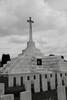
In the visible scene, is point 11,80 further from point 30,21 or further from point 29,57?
point 30,21

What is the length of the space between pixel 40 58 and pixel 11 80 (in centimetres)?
1616

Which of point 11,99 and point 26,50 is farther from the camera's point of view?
point 26,50

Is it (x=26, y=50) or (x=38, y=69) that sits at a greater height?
(x=26, y=50)

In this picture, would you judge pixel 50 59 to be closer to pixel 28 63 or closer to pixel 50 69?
pixel 50 69

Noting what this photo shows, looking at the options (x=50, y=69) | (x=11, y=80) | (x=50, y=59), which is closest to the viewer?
(x=11, y=80)

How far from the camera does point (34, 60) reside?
92.1 feet

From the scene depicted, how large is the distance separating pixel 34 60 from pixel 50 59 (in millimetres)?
3113

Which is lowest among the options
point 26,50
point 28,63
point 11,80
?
point 11,80

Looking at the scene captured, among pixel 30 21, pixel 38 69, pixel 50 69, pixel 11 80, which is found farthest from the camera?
pixel 30 21

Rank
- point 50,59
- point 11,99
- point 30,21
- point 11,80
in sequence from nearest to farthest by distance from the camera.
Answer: point 11,99
point 11,80
point 50,59
point 30,21

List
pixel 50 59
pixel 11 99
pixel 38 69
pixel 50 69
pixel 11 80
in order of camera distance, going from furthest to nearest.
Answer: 1. pixel 50 59
2. pixel 50 69
3. pixel 38 69
4. pixel 11 80
5. pixel 11 99

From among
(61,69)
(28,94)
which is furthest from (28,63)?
(28,94)

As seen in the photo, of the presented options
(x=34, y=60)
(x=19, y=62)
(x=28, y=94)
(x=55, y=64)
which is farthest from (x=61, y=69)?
(x=28, y=94)

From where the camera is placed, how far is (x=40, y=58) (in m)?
29.0
